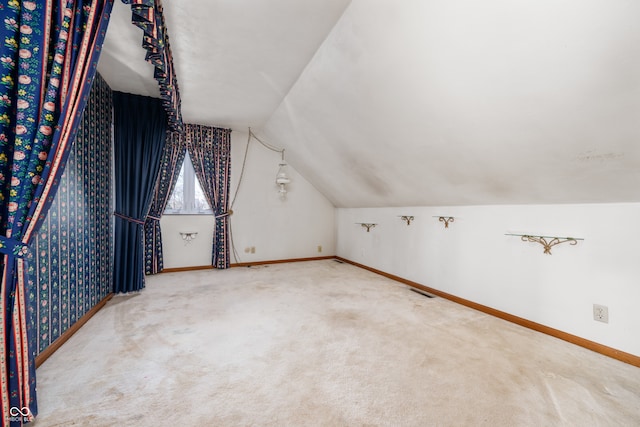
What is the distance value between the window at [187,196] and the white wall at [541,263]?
3.45m

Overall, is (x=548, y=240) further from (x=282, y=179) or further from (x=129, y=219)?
(x=129, y=219)

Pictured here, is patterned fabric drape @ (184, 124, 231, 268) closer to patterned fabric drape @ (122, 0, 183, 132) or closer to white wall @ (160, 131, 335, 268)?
white wall @ (160, 131, 335, 268)

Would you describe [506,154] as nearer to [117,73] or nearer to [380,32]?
[380,32]

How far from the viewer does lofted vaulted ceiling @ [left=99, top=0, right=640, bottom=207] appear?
1.48 meters

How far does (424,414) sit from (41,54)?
8.66 feet

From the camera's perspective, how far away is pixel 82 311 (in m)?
2.51

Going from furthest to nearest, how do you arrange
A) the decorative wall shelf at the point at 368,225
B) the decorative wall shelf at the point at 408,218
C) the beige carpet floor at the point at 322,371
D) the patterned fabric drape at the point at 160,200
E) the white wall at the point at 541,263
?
1. the decorative wall shelf at the point at 368,225
2. the patterned fabric drape at the point at 160,200
3. the decorative wall shelf at the point at 408,218
4. the white wall at the point at 541,263
5. the beige carpet floor at the point at 322,371

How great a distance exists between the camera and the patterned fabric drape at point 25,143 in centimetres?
125

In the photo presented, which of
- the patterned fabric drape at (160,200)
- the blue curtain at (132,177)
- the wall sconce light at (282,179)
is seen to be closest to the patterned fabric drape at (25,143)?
the blue curtain at (132,177)

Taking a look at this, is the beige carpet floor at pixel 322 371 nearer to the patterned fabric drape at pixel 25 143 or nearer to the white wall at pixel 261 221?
the patterned fabric drape at pixel 25 143

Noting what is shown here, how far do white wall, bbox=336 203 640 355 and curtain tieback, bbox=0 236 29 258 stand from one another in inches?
141

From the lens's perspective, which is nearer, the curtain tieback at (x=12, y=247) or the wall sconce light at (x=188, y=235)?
the curtain tieback at (x=12, y=247)

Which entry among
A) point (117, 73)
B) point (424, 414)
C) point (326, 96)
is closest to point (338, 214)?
point (326, 96)

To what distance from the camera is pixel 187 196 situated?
15.3 feet
